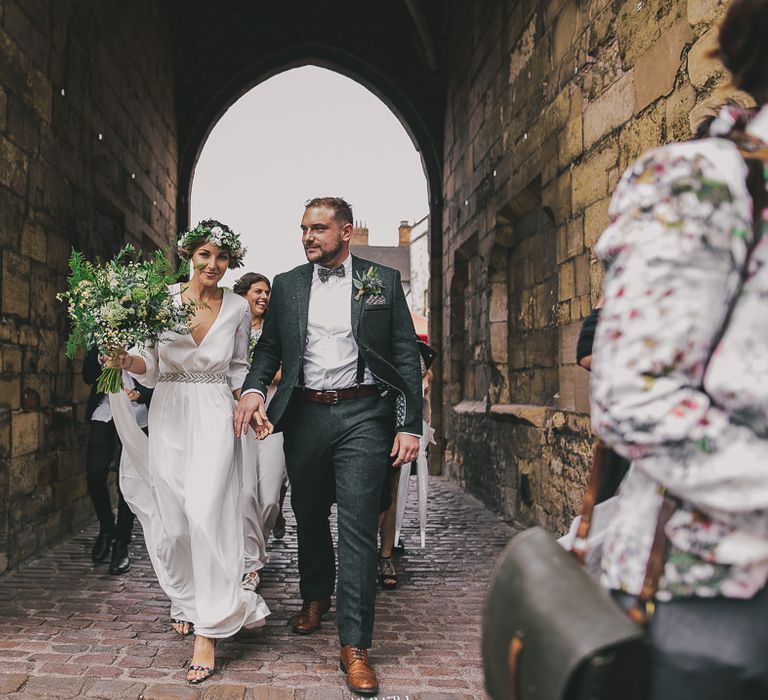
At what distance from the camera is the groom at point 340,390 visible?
11.2 feet

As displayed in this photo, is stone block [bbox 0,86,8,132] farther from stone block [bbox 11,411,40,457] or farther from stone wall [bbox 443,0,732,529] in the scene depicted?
stone wall [bbox 443,0,732,529]

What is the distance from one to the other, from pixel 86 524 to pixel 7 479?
201 centimetres

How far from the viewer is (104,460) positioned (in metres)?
5.50

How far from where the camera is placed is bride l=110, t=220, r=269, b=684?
3459mm

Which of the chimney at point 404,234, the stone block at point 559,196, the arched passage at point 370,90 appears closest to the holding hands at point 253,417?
the stone block at point 559,196

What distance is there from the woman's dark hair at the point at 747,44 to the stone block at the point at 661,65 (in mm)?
2982

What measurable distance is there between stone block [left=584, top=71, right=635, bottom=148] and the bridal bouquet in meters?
2.69

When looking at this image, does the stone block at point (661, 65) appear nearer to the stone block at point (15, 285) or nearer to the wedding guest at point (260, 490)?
the wedding guest at point (260, 490)

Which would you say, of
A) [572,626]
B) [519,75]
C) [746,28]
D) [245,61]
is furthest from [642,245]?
[245,61]

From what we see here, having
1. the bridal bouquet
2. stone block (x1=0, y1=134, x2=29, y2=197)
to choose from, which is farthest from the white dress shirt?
stone block (x1=0, y1=134, x2=29, y2=197)

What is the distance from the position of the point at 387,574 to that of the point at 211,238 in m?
2.42

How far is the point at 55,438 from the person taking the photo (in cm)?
628

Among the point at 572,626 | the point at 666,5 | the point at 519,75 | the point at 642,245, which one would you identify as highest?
the point at 519,75

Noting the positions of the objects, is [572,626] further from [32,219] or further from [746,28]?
[32,219]
